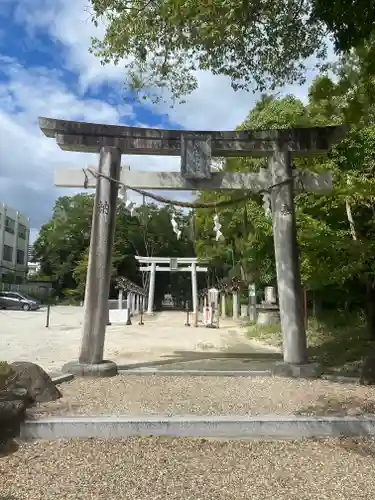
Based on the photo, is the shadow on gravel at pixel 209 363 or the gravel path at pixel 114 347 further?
the gravel path at pixel 114 347

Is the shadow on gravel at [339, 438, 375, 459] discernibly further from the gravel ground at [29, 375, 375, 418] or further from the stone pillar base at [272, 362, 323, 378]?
the stone pillar base at [272, 362, 323, 378]

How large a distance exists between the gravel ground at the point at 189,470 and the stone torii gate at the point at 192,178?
3188 mm

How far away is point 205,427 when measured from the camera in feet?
15.9

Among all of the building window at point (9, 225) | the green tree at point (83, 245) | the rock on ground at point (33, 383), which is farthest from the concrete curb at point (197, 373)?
the building window at point (9, 225)

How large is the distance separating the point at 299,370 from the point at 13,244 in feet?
167

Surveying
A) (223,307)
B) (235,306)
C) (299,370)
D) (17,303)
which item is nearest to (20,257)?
(17,303)

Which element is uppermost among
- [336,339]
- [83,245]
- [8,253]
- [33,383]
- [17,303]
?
[83,245]

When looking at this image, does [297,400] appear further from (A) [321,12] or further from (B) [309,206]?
(B) [309,206]

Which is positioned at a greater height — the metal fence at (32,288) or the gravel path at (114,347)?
the metal fence at (32,288)

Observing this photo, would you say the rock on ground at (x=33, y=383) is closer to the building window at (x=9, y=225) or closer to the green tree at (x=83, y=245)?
the green tree at (x=83, y=245)

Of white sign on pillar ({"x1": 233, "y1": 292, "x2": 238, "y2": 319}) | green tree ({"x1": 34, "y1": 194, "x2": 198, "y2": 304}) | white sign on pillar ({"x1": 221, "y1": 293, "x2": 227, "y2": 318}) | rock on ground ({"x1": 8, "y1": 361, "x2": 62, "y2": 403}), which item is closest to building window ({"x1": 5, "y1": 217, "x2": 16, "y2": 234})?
green tree ({"x1": 34, "y1": 194, "x2": 198, "y2": 304})

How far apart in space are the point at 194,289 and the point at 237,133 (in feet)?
86.1

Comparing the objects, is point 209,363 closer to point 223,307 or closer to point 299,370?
point 299,370

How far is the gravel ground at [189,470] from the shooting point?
141 inches
